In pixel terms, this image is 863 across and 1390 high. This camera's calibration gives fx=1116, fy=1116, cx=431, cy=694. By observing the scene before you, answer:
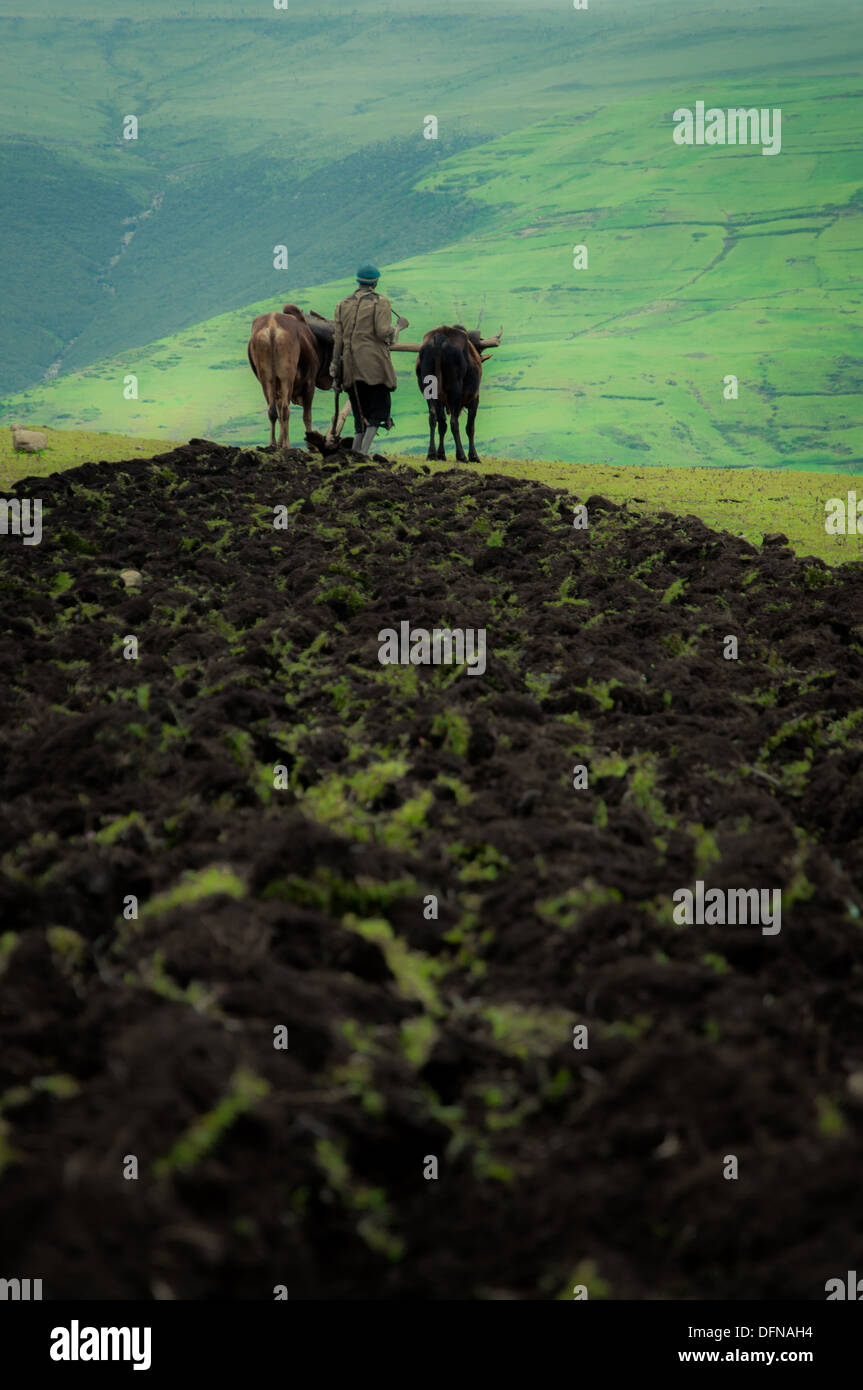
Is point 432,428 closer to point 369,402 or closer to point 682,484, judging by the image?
point 369,402

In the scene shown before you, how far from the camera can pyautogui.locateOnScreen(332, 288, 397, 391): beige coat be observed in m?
15.7

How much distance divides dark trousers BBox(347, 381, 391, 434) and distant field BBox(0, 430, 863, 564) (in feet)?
2.88

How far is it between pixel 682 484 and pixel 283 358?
6343mm

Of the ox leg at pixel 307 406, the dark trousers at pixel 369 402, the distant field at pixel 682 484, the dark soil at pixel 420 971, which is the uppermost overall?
the ox leg at pixel 307 406

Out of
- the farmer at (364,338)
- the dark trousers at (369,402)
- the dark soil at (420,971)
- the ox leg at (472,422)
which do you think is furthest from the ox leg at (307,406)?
the dark soil at (420,971)

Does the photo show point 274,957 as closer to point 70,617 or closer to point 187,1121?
point 187,1121

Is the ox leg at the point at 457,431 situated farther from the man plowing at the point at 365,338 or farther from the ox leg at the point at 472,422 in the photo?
the man plowing at the point at 365,338

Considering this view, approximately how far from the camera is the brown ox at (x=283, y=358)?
1550cm

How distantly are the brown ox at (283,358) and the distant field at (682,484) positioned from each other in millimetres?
2038

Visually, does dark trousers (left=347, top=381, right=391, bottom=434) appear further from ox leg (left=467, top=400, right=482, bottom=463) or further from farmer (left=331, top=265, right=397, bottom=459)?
ox leg (left=467, top=400, right=482, bottom=463)

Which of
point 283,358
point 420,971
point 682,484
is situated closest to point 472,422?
point 682,484

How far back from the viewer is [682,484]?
17.2 meters
